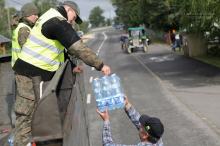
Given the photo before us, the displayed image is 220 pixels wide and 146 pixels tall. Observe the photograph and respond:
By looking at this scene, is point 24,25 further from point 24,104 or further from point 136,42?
point 136,42

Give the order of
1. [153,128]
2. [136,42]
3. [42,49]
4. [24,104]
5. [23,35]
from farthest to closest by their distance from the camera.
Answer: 1. [136,42]
2. [23,35]
3. [24,104]
4. [42,49]
5. [153,128]

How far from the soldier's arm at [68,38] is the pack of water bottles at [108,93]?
39 cm

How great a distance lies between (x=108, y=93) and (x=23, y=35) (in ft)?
5.68

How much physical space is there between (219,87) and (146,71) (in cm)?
809

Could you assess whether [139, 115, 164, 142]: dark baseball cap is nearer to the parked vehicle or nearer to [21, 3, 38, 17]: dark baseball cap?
[21, 3, 38, 17]: dark baseball cap

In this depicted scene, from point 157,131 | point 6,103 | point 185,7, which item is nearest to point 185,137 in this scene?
point 6,103

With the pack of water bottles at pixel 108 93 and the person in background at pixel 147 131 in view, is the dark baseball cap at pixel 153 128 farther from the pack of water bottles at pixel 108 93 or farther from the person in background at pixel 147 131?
the pack of water bottles at pixel 108 93

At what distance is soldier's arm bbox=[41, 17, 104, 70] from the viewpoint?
5.25 meters

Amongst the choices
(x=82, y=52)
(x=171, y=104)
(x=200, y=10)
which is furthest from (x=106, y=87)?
(x=200, y=10)

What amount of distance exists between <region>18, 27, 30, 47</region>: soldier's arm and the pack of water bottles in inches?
58.4

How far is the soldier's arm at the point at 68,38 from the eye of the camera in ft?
17.2

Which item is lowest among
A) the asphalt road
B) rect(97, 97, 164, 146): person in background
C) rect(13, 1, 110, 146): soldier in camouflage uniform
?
the asphalt road

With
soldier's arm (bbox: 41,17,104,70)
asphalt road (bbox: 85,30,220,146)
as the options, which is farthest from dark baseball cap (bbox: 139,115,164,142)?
asphalt road (bbox: 85,30,220,146)

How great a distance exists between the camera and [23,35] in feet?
23.0
